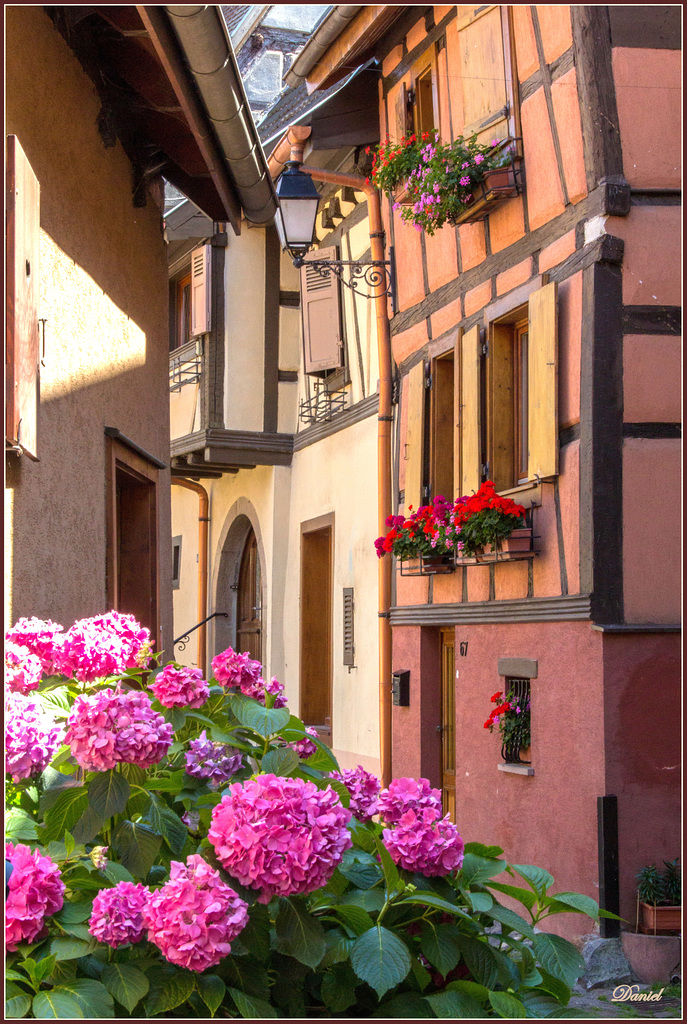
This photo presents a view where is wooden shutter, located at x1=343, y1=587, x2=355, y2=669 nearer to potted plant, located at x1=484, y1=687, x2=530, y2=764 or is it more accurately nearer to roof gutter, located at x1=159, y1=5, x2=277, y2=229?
potted plant, located at x1=484, y1=687, x2=530, y2=764

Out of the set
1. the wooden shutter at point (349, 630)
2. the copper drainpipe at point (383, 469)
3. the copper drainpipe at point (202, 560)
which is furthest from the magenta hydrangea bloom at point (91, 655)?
the copper drainpipe at point (202, 560)

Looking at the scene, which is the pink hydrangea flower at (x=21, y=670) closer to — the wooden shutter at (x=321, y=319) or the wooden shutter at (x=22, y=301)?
the wooden shutter at (x=22, y=301)

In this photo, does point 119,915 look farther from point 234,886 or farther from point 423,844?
point 423,844

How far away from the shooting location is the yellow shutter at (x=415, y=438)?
28.0 feet

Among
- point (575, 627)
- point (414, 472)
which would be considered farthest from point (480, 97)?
point (575, 627)

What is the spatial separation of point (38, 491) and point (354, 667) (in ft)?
23.4

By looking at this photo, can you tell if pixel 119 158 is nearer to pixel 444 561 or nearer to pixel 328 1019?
pixel 444 561

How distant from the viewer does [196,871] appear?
1.72 meters

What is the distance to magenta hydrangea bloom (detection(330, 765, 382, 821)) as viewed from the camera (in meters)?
2.25

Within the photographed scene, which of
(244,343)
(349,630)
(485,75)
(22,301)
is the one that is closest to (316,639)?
(349,630)

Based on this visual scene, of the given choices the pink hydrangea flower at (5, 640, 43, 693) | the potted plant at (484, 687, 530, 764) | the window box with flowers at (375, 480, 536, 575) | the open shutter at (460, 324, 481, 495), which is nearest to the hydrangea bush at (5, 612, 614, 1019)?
the pink hydrangea flower at (5, 640, 43, 693)

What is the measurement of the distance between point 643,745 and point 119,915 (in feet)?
14.6

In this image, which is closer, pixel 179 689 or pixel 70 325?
pixel 179 689

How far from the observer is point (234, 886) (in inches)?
69.2
